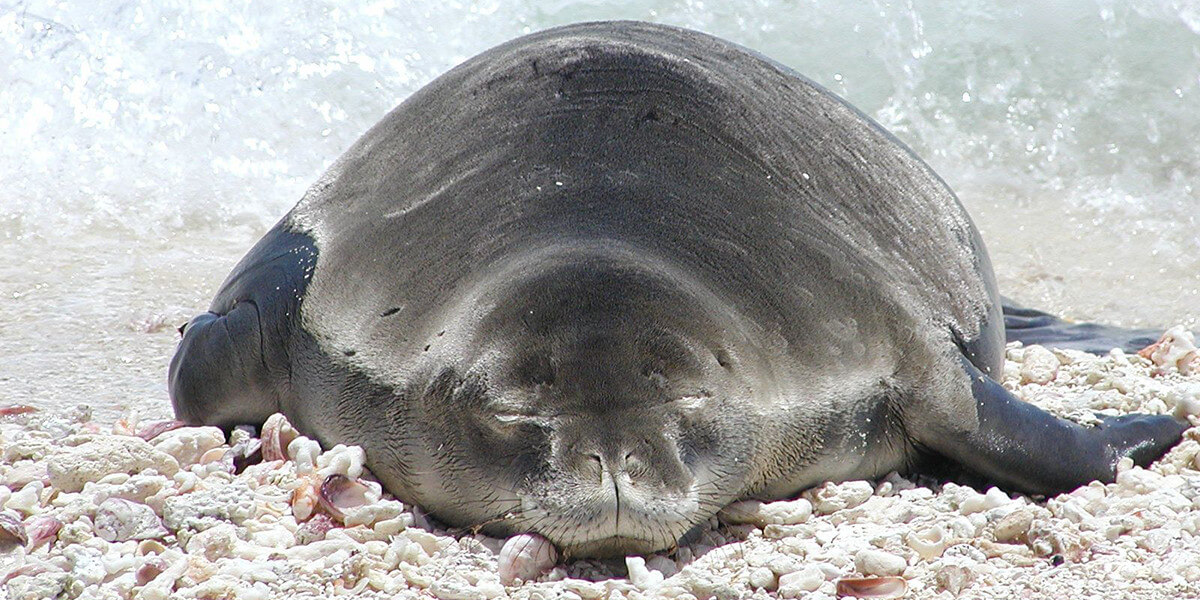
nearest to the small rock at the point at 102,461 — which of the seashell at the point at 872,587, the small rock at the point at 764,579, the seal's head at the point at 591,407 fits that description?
the seal's head at the point at 591,407

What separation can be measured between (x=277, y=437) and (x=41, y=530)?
0.78 m

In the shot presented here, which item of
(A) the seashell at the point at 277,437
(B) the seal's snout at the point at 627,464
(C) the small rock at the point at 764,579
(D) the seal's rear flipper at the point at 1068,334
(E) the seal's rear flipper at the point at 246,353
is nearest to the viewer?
(B) the seal's snout at the point at 627,464

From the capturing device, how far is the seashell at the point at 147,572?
11.1ft

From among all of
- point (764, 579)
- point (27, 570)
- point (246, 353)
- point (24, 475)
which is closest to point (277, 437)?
point (246, 353)

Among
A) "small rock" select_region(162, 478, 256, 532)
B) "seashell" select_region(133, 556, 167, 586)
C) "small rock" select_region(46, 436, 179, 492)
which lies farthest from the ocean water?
"seashell" select_region(133, 556, 167, 586)

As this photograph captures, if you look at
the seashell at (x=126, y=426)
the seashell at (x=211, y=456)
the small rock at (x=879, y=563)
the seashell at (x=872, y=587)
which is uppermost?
the small rock at (x=879, y=563)

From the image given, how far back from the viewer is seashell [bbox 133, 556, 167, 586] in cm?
339

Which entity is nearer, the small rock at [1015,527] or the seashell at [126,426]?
the small rock at [1015,527]

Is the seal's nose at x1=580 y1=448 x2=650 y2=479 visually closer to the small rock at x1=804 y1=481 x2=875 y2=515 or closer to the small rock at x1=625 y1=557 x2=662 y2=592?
the small rock at x1=625 y1=557 x2=662 y2=592

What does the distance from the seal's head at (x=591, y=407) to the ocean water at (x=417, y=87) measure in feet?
11.6

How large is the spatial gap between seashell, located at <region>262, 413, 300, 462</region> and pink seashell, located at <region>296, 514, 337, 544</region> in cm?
46

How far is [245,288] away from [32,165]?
5.03 metres

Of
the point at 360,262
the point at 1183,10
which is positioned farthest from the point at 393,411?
the point at 1183,10

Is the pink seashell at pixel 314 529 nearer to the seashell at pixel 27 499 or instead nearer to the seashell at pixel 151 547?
the seashell at pixel 151 547
